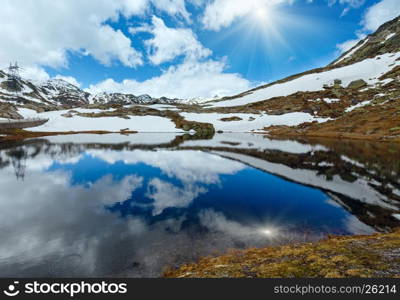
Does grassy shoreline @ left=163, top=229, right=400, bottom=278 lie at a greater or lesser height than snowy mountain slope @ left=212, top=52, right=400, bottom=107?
lesser

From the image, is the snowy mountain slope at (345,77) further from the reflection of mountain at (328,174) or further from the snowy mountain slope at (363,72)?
the reflection of mountain at (328,174)

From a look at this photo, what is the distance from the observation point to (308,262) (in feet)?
34.9

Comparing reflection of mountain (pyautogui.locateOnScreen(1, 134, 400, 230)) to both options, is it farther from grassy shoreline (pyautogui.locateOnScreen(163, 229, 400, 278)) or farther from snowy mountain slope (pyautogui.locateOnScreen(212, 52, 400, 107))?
snowy mountain slope (pyautogui.locateOnScreen(212, 52, 400, 107))

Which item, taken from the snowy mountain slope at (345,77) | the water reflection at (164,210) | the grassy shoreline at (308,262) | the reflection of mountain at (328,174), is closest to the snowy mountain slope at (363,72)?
the snowy mountain slope at (345,77)

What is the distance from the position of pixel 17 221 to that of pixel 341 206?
27754 mm

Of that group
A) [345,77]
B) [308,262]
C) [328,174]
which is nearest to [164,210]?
[308,262]

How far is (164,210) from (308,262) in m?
12.2

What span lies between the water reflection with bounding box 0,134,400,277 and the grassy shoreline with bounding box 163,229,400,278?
1.38 metres

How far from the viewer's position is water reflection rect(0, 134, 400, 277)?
12477mm

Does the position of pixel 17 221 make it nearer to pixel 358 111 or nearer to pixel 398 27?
pixel 358 111

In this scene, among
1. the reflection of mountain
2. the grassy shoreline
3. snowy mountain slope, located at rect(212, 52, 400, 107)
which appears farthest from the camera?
snowy mountain slope, located at rect(212, 52, 400, 107)

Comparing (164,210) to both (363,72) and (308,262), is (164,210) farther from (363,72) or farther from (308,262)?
(363,72)

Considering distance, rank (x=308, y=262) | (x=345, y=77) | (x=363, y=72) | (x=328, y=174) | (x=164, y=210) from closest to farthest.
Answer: (x=308, y=262)
(x=164, y=210)
(x=328, y=174)
(x=363, y=72)
(x=345, y=77)

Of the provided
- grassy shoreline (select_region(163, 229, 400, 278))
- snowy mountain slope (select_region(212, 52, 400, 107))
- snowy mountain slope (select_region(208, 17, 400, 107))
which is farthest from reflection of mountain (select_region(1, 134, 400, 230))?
snowy mountain slope (select_region(212, 52, 400, 107))
